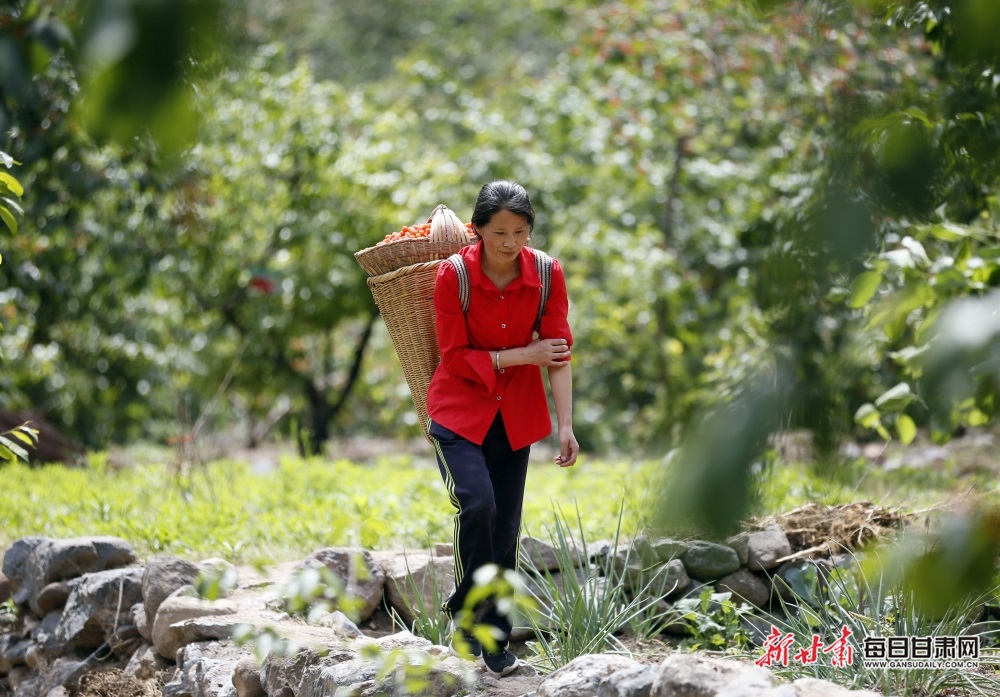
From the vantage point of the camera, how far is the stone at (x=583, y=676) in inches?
101

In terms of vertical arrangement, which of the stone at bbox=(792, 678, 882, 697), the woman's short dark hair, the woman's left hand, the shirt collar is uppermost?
the woman's short dark hair

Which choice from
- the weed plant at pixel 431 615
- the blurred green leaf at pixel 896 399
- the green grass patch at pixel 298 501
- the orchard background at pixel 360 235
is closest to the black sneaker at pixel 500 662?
the weed plant at pixel 431 615

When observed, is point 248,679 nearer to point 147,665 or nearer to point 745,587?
point 147,665

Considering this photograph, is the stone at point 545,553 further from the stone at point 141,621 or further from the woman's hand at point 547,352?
the stone at point 141,621

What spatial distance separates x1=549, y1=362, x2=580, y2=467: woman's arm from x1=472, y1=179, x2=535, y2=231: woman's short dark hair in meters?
0.45

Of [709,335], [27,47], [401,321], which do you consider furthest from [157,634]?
[709,335]

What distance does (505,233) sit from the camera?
2.92 meters

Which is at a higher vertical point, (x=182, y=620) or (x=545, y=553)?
(x=545, y=553)

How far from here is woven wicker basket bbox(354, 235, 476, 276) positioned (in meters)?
3.16

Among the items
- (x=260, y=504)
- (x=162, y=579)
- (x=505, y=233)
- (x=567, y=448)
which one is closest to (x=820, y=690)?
(x=567, y=448)

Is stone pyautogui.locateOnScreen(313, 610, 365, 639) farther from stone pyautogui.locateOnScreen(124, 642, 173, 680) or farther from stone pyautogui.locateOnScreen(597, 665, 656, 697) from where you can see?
stone pyautogui.locateOnScreen(597, 665, 656, 697)

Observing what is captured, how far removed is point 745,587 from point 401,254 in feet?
5.70

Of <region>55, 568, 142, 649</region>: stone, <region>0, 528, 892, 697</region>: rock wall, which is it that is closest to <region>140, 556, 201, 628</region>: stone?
<region>0, 528, 892, 697</region>: rock wall

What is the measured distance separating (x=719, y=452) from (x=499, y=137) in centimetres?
810
